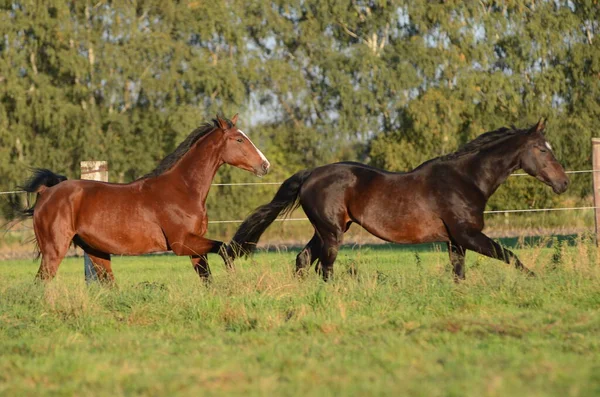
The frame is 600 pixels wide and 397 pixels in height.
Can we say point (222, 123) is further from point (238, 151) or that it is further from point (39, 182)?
point (39, 182)

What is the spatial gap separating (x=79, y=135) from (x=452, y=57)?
1203cm

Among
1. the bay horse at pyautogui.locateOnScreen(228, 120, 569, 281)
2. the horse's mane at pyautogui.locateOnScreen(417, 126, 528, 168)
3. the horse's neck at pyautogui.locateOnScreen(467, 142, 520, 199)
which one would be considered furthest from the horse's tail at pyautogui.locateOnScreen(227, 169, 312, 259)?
the horse's neck at pyautogui.locateOnScreen(467, 142, 520, 199)

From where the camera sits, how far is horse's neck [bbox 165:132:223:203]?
9.50 metres

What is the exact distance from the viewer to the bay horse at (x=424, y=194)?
919cm

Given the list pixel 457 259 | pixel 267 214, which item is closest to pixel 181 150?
pixel 267 214

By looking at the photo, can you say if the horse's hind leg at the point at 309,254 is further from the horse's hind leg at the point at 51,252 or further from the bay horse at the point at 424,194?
the horse's hind leg at the point at 51,252

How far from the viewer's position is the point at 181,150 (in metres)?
9.70

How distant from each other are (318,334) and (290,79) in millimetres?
A: 24510

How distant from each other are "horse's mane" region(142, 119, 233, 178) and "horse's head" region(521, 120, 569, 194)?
3.18m

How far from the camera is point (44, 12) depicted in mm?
26797

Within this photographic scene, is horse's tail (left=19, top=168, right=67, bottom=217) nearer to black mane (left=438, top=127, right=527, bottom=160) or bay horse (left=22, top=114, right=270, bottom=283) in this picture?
bay horse (left=22, top=114, right=270, bottom=283)

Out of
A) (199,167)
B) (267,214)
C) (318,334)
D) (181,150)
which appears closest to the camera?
(318,334)

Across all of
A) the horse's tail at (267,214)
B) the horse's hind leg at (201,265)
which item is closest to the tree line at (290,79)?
the horse's tail at (267,214)

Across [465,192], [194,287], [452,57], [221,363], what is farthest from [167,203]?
[452,57]
